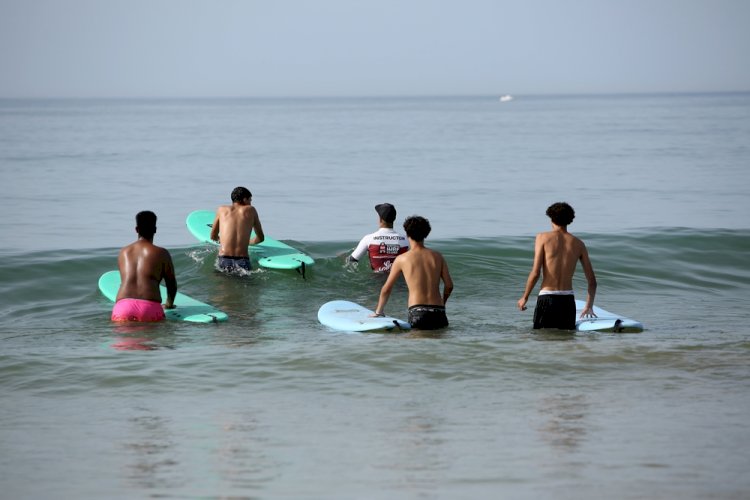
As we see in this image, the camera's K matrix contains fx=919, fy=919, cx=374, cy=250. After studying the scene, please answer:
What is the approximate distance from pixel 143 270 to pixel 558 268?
4.42m

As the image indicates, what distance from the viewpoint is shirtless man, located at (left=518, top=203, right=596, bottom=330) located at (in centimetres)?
920

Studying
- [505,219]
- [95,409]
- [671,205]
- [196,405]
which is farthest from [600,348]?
[671,205]

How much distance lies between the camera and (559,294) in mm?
9367

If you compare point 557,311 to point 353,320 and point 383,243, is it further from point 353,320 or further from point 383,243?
point 383,243

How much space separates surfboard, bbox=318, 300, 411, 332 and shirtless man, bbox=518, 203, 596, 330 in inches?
54.9

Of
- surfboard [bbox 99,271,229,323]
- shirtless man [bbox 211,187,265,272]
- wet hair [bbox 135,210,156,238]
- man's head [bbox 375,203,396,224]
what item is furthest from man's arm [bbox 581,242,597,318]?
shirtless man [bbox 211,187,265,272]

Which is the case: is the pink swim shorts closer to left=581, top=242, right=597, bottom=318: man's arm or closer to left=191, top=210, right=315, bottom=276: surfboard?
left=191, top=210, right=315, bottom=276: surfboard

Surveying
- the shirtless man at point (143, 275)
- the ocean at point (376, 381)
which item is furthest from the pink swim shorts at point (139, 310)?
the ocean at point (376, 381)

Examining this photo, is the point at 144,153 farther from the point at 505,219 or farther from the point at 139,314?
the point at 139,314

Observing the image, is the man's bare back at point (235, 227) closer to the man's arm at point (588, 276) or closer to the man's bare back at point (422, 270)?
the man's bare back at point (422, 270)

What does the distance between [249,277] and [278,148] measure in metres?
39.9

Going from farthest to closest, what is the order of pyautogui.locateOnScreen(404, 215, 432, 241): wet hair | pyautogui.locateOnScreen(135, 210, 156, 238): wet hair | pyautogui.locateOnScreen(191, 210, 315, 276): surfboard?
pyautogui.locateOnScreen(191, 210, 315, 276): surfboard, pyautogui.locateOnScreen(135, 210, 156, 238): wet hair, pyautogui.locateOnScreen(404, 215, 432, 241): wet hair

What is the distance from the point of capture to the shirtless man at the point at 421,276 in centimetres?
940

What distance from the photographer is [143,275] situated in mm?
10031
